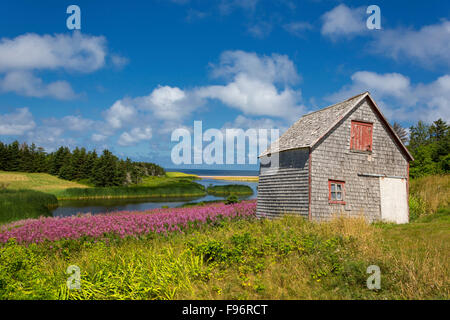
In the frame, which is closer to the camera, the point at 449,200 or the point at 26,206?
the point at 449,200

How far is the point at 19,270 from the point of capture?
6395 mm

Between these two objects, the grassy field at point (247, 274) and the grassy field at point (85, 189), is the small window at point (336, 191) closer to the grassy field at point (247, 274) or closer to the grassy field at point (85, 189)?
the grassy field at point (247, 274)

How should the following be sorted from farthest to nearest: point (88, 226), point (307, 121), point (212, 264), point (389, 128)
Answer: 1. point (307, 121)
2. point (389, 128)
3. point (88, 226)
4. point (212, 264)

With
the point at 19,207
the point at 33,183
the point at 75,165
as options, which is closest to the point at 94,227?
the point at 19,207

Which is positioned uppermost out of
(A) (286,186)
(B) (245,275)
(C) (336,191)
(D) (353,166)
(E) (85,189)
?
(D) (353,166)

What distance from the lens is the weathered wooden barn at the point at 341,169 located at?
1555 centimetres

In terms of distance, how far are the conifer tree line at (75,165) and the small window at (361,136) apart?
49.8 metres

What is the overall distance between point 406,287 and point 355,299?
1378 millimetres

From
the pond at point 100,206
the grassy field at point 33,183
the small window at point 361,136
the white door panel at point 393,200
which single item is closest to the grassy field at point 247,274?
the white door panel at point 393,200

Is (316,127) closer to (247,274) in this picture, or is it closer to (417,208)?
(417,208)

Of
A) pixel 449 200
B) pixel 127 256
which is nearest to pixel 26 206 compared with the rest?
pixel 127 256

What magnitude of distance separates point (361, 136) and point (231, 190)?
4215 cm

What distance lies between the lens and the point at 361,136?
55.7 feet

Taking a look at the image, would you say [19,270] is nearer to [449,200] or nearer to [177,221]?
[177,221]
